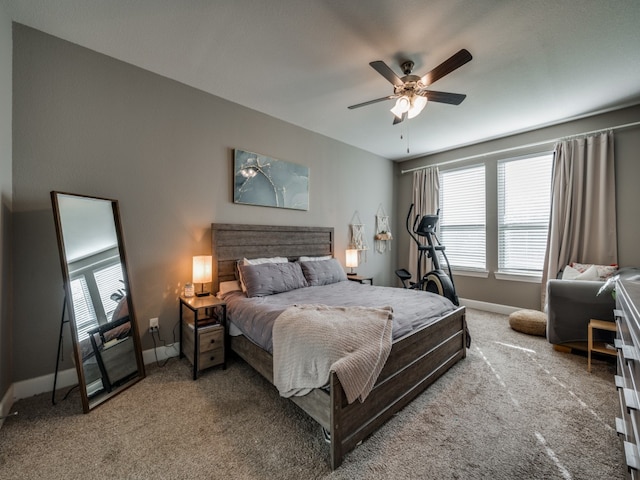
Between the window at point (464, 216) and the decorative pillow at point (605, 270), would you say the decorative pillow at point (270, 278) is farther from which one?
the decorative pillow at point (605, 270)

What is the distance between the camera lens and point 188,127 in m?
2.89

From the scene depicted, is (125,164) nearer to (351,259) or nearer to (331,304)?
(331,304)

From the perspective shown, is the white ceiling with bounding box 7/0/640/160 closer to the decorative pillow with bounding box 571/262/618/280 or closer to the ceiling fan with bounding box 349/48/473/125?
the ceiling fan with bounding box 349/48/473/125

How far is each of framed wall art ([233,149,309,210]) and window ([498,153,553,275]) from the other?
10.7 feet

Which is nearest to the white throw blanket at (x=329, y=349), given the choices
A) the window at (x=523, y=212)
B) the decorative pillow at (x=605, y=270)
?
the decorative pillow at (x=605, y=270)

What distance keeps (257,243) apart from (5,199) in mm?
2108

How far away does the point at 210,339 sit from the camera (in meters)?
2.40

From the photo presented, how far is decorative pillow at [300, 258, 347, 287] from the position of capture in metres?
3.38

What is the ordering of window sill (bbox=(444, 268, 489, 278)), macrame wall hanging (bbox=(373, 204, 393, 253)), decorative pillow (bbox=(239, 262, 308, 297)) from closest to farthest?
decorative pillow (bbox=(239, 262, 308, 297)), window sill (bbox=(444, 268, 489, 278)), macrame wall hanging (bbox=(373, 204, 393, 253))

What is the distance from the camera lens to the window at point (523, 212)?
395 cm

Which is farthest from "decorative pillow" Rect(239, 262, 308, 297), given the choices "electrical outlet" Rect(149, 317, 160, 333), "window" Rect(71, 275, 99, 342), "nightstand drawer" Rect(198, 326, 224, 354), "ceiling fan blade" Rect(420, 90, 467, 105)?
"ceiling fan blade" Rect(420, 90, 467, 105)

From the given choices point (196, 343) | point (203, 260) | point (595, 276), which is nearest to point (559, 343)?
point (595, 276)

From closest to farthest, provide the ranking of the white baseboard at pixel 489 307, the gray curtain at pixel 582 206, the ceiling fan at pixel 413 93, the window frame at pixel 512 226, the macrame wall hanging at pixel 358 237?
the ceiling fan at pixel 413 93
the gray curtain at pixel 582 206
the window frame at pixel 512 226
the white baseboard at pixel 489 307
the macrame wall hanging at pixel 358 237

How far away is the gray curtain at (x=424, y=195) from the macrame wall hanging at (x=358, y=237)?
43.6 inches
